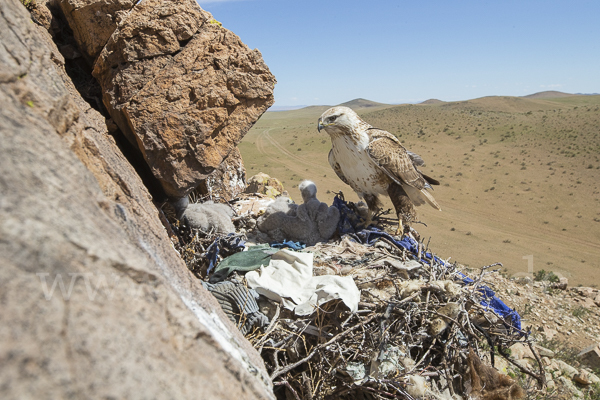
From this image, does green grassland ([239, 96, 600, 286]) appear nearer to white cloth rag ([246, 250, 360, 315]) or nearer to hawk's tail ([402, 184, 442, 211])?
hawk's tail ([402, 184, 442, 211])

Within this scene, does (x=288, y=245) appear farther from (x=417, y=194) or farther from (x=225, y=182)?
(x=417, y=194)

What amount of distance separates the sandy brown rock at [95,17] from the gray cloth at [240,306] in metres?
2.51

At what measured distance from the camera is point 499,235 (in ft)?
35.9

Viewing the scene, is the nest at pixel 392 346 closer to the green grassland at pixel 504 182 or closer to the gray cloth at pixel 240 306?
the gray cloth at pixel 240 306

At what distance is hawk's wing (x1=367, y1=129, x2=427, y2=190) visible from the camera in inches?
165

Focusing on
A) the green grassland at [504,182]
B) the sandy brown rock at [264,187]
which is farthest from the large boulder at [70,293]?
the green grassland at [504,182]

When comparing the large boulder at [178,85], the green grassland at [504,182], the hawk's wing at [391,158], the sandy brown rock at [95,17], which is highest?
the sandy brown rock at [95,17]

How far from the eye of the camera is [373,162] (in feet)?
14.1

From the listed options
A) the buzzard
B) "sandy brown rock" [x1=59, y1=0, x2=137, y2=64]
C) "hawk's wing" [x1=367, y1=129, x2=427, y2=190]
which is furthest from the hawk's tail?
"sandy brown rock" [x1=59, y1=0, x2=137, y2=64]

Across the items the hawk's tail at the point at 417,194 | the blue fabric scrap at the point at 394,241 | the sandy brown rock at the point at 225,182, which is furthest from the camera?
the sandy brown rock at the point at 225,182

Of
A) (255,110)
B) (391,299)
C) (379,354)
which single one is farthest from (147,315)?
(255,110)

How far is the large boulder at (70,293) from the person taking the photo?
0.87 meters

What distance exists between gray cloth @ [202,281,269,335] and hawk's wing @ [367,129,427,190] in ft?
7.28

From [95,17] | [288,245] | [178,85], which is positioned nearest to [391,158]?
[288,245]
